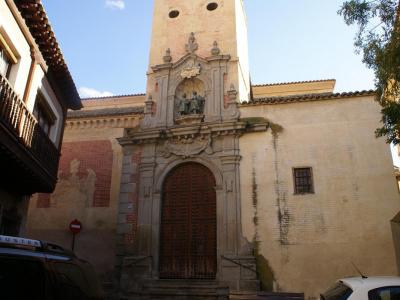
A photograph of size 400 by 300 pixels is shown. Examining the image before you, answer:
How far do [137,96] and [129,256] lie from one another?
12.0 meters

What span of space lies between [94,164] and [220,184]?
6258 mm

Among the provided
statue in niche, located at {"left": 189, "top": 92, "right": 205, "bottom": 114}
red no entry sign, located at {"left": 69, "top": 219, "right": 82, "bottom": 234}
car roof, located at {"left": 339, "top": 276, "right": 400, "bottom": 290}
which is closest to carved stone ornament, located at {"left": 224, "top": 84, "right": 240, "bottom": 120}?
statue in niche, located at {"left": 189, "top": 92, "right": 205, "bottom": 114}

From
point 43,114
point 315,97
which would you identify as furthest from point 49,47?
point 315,97

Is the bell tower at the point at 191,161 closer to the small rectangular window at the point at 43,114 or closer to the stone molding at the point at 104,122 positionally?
the stone molding at the point at 104,122

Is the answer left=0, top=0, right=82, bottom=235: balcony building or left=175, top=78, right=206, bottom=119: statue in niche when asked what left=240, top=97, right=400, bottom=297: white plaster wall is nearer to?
left=175, top=78, right=206, bottom=119: statue in niche

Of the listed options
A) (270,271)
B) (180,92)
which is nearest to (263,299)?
(270,271)

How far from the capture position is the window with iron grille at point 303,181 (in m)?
14.0

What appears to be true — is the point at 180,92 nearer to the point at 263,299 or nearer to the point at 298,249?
the point at 298,249

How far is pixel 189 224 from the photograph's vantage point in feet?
48.3

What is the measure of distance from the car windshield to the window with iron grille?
792 cm

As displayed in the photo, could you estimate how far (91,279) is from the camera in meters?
4.88

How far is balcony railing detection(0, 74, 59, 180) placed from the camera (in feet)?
28.1

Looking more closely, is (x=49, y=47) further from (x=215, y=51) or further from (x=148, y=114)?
(x=215, y=51)

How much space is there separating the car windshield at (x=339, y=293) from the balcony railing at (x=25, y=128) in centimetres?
695
